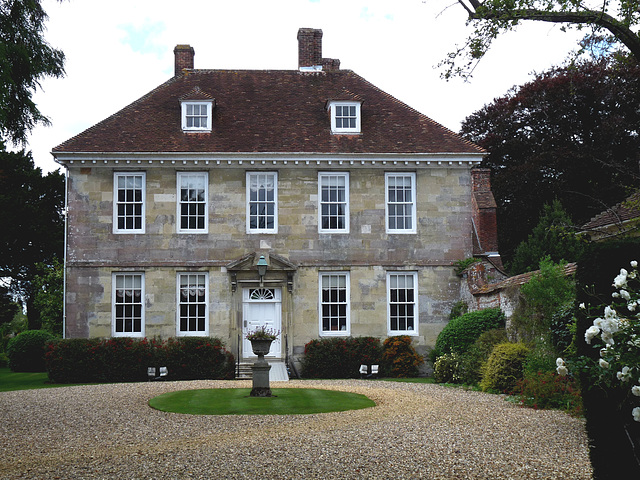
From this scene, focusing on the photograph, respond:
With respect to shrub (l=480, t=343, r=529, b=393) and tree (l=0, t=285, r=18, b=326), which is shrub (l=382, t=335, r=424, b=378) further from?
tree (l=0, t=285, r=18, b=326)

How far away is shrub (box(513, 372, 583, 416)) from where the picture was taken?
12242 millimetres

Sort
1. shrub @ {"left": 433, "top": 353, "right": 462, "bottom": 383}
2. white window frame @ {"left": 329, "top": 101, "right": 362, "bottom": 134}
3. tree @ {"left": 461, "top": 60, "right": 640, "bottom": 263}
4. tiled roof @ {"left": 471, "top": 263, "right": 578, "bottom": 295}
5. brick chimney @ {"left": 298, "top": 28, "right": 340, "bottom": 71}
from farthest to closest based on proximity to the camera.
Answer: tree @ {"left": 461, "top": 60, "right": 640, "bottom": 263} < brick chimney @ {"left": 298, "top": 28, "right": 340, "bottom": 71} < white window frame @ {"left": 329, "top": 101, "right": 362, "bottom": 134} < shrub @ {"left": 433, "top": 353, "right": 462, "bottom": 383} < tiled roof @ {"left": 471, "top": 263, "right": 578, "bottom": 295}

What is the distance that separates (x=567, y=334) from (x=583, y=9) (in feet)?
22.2

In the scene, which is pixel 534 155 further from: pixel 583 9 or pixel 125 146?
pixel 583 9

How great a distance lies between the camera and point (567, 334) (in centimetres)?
1385

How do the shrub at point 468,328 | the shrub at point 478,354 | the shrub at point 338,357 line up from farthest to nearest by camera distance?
1. the shrub at point 338,357
2. the shrub at point 468,328
3. the shrub at point 478,354

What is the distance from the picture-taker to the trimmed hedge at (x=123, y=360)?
798 inches

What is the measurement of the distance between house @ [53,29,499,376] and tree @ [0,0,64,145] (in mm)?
9412

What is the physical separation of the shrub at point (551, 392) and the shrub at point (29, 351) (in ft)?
63.6

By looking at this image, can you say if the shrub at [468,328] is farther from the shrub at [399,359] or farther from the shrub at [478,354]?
the shrub at [399,359]

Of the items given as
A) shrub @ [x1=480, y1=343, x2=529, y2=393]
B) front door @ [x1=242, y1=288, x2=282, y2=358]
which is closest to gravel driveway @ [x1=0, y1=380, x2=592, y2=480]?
shrub @ [x1=480, y1=343, x2=529, y2=393]

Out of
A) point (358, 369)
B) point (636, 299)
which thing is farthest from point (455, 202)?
point (636, 299)

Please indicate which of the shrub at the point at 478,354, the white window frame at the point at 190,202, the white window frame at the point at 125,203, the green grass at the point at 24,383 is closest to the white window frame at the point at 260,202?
the white window frame at the point at 190,202

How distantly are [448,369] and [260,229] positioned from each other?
7.61 m
